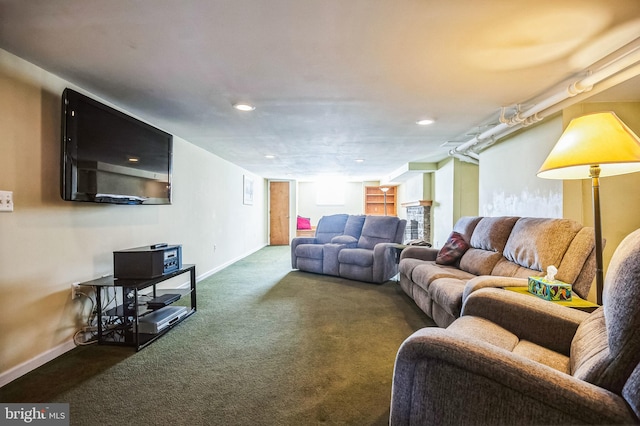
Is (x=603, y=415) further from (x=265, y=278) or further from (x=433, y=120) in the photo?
(x=265, y=278)

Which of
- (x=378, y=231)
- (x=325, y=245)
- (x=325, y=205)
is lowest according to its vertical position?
(x=325, y=245)

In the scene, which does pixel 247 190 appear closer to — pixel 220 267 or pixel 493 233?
pixel 220 267

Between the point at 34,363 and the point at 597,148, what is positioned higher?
the point at 597,148

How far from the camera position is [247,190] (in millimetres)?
6855

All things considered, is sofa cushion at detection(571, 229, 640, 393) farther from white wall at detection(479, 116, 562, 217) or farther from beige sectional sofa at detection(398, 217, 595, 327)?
white wall at detection(479, 116, 562, 217)

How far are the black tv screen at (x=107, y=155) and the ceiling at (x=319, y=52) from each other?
0.24 m

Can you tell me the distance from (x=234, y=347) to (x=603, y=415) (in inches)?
83.1

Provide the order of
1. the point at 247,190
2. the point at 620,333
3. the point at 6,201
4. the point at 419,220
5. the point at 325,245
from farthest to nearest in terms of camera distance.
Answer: the point at 419,220 → the point at 247,190 → the point at 325,245 → the point at 6,201 → the point at 620,333

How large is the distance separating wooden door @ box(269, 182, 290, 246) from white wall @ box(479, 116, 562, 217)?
5.63 meters

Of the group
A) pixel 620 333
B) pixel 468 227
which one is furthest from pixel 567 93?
pixel 620 333

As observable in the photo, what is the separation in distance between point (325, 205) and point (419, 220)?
3549 mm

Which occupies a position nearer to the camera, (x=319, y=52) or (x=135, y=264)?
(x=319, y=52)

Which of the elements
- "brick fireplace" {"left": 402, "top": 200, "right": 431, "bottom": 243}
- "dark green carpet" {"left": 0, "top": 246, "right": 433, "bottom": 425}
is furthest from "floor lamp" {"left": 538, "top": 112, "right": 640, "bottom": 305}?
"brick fireplace" {"left": 402, "top": 200, "right": 431, "bottom": 243}

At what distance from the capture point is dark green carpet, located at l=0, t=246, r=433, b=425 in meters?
1.53
